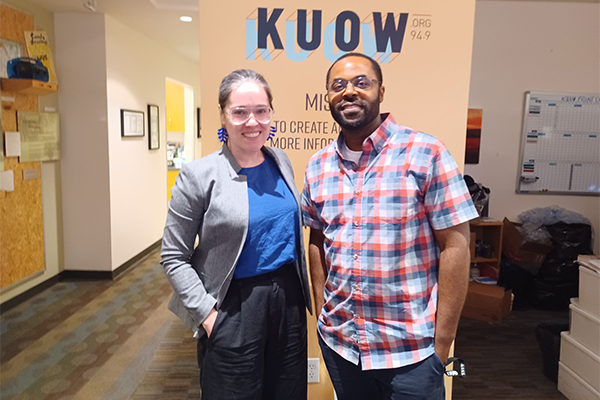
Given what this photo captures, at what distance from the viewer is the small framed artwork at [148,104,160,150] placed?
5135 millimetres

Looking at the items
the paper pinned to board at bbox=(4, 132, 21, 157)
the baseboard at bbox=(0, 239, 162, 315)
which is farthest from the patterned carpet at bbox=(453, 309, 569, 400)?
the paper pinned to board at bbox=(4, 132, 21, 157)

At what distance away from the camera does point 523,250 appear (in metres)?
3.75

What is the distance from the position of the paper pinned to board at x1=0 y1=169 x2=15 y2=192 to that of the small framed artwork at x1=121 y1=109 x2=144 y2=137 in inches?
47.0

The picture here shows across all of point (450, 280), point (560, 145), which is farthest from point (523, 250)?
point (450, 280)

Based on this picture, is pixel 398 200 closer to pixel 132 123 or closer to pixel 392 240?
pixel 392 240

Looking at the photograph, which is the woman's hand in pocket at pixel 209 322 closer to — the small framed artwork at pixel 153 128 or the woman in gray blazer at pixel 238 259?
the woman in gray blazer at pixel 238 259

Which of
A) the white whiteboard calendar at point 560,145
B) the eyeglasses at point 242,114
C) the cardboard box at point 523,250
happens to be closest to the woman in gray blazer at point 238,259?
the eyeglasses at point 242,114

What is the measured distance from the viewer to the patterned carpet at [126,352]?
2449 mm

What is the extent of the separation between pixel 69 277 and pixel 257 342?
3.81 metres

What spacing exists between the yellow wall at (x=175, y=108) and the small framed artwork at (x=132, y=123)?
1.88 metres

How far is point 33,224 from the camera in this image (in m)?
3.77

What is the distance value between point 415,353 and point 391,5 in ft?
4.59

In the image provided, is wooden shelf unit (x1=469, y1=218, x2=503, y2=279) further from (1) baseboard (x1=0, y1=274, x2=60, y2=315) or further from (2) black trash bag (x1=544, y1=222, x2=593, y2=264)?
(1) baseboard (x1=0, y1=274, x2=60, y2=315)

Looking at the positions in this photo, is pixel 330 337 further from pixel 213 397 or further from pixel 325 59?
pixel 325 59
